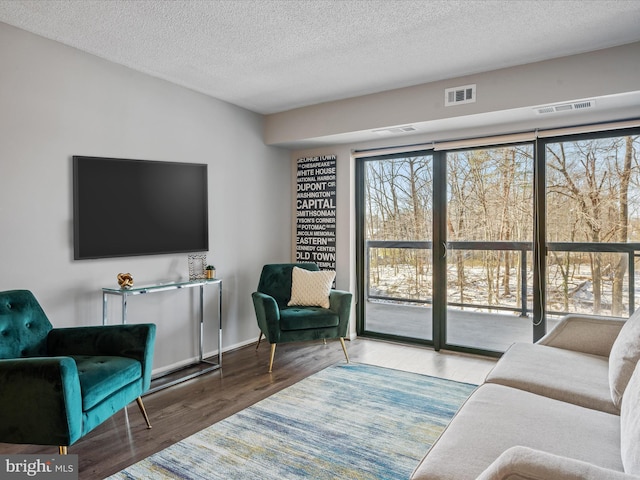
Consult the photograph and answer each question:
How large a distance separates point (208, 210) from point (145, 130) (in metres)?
0.89

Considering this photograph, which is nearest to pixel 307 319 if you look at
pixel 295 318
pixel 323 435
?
pixel 295 318

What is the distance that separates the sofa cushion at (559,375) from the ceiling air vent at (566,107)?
184cm

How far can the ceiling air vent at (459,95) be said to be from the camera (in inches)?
136

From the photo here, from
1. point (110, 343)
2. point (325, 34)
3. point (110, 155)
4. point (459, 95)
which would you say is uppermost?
point (325, 34)

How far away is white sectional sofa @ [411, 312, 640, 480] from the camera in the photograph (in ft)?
3.55

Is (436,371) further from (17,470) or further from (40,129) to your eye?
(40,129)

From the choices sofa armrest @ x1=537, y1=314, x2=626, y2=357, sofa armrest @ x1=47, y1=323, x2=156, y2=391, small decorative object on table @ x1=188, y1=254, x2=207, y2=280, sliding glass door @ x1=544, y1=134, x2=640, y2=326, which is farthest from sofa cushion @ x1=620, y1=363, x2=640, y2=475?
small decorative object on table @ x1=188, y1=254, x2=207, y2=280

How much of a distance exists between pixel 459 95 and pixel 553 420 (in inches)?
106

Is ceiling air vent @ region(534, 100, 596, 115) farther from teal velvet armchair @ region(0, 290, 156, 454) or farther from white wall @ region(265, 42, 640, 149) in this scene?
teal velvet armchair @ region(0, 290, 156, 454)

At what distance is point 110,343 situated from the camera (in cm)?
258

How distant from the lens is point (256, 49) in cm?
302

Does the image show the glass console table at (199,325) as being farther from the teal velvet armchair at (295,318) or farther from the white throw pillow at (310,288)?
the white throw pillow at (310,288)

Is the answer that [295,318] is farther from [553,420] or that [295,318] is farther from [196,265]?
[553,420]

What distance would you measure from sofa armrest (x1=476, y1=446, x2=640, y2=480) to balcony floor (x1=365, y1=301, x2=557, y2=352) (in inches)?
119
